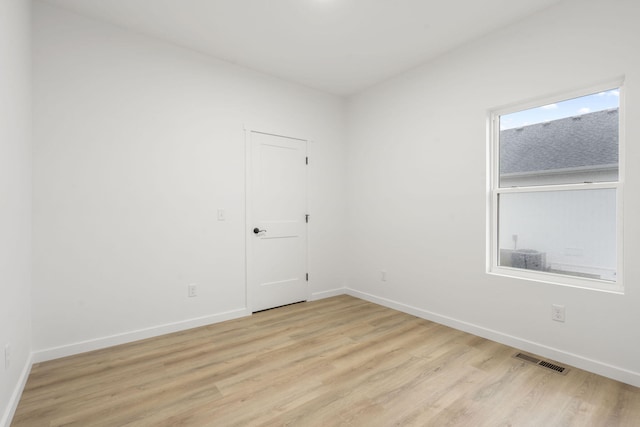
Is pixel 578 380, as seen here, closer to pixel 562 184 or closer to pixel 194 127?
pixel 562 184

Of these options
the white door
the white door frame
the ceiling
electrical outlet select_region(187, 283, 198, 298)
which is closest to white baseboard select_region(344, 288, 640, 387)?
the white door

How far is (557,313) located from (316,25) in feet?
10.6

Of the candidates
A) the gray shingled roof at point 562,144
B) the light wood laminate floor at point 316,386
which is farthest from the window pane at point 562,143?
the light wood laminate floor at point 316,386

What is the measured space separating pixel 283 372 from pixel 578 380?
214cm

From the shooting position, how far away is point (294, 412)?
1.84 m

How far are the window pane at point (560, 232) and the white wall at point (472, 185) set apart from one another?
210mm

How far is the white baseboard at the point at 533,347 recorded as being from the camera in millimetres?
2160

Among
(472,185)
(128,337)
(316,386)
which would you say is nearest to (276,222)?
(128,337)

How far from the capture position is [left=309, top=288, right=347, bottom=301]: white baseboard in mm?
4234

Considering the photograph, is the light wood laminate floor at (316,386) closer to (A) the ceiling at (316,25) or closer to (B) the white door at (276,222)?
(B) the white door at (276,222)

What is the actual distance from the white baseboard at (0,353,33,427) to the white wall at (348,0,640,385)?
342 centimetres

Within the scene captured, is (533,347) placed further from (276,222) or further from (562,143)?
(276,222)

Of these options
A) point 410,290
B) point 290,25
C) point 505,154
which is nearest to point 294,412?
point 410,290

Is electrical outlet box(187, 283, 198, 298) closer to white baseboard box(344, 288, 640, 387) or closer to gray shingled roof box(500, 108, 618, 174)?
white baseboard box(344, 288, 640, 387)
